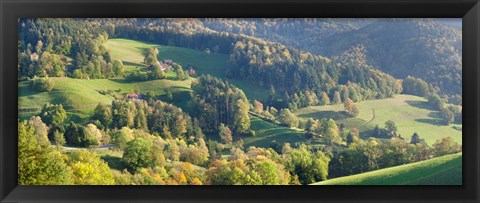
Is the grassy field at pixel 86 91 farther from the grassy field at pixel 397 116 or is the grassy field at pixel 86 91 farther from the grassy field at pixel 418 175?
the grassy field at pixel 418 175

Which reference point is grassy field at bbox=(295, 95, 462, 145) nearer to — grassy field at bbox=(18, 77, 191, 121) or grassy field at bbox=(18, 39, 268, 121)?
grassy field at bbox=(18, 39, 268, 121)

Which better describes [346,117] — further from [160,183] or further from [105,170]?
→ [105,170]

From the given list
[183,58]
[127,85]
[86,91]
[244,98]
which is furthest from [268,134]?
[86,91]

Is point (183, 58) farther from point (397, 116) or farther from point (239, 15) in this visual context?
point (397, 116)

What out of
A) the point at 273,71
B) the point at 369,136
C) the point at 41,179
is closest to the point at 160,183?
the point at 41,179

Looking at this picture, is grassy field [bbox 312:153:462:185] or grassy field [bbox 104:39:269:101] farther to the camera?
grassy field [bbox 104:39:269:101]

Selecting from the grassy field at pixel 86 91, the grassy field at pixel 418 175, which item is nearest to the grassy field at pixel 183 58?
the grassy field at pixel 86 91

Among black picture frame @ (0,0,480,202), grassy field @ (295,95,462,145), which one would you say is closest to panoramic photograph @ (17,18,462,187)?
grassy field @ (295,95,462,145)
